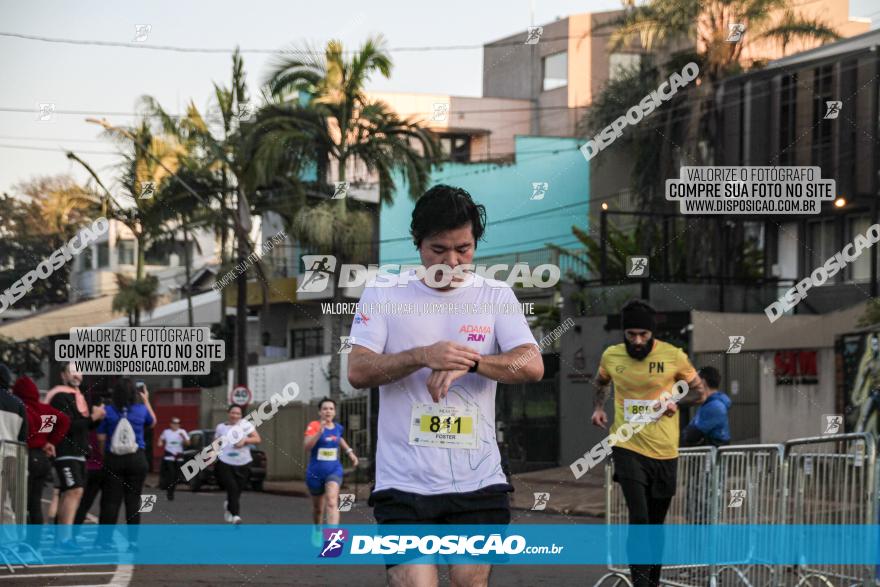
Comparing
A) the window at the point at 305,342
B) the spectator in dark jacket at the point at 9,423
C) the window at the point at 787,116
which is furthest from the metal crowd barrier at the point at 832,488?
the window at the point at 305,342

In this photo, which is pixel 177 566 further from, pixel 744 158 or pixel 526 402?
pixel 744 158

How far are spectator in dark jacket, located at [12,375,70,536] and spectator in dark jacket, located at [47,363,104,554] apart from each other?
19 centimetres

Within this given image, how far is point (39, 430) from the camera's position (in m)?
12.4

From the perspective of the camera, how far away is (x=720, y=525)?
9398 mm

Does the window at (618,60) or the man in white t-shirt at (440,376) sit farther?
the window at (618,60)

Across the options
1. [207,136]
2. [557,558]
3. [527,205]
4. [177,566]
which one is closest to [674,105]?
[527,205]

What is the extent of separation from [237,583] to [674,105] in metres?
27.3

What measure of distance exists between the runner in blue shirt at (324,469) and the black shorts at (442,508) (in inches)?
347

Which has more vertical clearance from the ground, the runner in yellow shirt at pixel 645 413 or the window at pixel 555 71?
the window at pixel 555 71

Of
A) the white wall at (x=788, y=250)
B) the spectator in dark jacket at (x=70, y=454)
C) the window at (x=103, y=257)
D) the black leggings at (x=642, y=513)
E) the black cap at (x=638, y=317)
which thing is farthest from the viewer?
the window at (x=103, y=257)

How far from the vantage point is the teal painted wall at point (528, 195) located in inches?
1705

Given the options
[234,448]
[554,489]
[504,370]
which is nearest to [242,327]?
[554,489]

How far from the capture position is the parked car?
1125 inches

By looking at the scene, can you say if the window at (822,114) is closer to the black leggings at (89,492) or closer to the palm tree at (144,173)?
the palm tree at (144,173)
